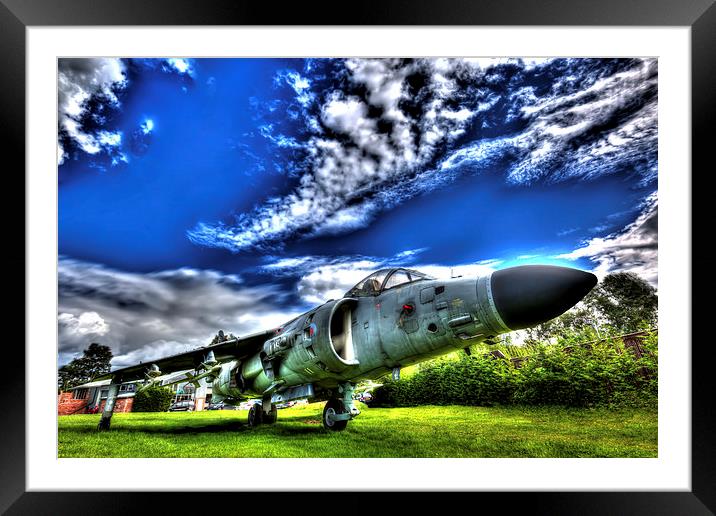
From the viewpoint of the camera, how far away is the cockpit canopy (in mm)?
3770

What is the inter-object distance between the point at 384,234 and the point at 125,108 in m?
3.75

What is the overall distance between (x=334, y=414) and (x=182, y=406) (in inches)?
131

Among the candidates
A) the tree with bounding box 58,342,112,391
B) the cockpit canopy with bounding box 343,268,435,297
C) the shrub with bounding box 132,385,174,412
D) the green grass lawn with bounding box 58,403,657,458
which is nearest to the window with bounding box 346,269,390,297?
the cockpit canopy with bounding box 343,268,435,297

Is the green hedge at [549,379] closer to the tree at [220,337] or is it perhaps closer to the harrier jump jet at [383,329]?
the harrier jump jet at [383,329]

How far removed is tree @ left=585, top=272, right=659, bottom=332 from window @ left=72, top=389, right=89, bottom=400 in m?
7.19

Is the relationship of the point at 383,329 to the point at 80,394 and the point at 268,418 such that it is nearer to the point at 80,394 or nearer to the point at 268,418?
the point at 268,418

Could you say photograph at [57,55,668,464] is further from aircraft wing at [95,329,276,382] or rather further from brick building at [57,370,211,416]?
aircraft wing at [95,329,276,382]

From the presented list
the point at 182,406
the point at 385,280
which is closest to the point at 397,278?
the point at 385,280

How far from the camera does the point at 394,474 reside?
368cm

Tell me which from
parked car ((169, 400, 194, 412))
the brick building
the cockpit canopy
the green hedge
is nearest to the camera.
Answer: the cockpit canopy

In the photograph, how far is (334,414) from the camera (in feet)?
15.7
